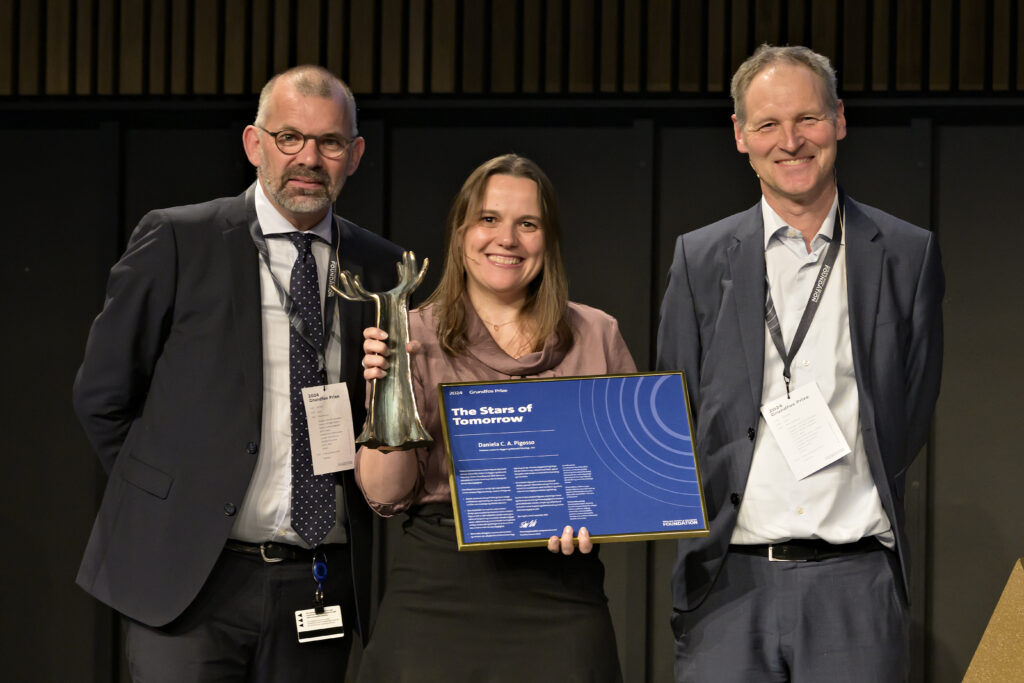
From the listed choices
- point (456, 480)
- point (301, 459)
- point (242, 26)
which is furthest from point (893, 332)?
point (242, 26)

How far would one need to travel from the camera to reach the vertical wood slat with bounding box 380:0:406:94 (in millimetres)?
5059

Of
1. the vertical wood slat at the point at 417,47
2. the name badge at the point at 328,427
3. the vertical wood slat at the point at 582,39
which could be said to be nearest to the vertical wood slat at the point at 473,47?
the vertical wood slat at the point at 417,47

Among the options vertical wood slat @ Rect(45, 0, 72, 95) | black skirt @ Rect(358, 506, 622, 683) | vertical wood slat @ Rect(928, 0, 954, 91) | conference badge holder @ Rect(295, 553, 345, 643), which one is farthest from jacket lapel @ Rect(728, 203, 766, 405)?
vertical wood slat @ Rect(45, 0, 72, 95)

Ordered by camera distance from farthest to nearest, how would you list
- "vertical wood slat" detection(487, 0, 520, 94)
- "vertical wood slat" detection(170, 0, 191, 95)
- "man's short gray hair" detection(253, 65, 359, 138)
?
"vertical wood slat" detection(170, 0, 191, 95), "vertical wood slat" detection(487, 0, 520, 94), "man's short gray hair" detection(253, 65, 359, 138)

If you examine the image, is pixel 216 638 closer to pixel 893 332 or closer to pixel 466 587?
pixel 466 587

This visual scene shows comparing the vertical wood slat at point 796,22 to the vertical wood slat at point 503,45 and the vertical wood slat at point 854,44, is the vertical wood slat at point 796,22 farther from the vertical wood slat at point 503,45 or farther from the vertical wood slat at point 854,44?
the vertical wood slat at point 503,45

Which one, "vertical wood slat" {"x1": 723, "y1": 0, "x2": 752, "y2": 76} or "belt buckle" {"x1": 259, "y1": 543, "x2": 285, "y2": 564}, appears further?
"vertical wood slat" {"x1": 723, "y1": 0, "x2": 752, "y2": 76}

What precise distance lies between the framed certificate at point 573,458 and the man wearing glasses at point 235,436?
49 cm

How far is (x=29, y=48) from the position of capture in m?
5.21

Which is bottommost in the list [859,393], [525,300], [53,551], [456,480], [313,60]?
[53,551]

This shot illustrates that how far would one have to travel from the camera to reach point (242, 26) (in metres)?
5.11

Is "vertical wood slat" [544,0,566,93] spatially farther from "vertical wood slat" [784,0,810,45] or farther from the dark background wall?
"vertical wood slat" [784,0,810,45]

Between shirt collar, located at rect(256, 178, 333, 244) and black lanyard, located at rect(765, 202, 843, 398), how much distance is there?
1.13m

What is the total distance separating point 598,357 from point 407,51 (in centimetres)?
295
